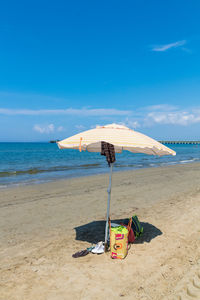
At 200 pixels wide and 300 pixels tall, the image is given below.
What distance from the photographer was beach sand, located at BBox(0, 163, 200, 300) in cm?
369

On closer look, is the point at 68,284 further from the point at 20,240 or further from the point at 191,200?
the point at 191,200

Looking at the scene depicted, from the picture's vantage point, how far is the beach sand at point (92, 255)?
3.69 m

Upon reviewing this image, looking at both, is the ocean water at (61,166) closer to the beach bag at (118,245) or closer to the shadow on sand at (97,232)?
the shadow on sand at (97,232)

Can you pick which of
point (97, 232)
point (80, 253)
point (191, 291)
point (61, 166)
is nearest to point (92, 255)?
point (80, 253)

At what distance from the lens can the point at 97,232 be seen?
629 cm

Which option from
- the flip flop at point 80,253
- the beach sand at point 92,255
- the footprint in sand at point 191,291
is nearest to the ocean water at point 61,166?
the beach sand at point 92,255

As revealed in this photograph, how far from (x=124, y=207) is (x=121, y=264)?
438cm

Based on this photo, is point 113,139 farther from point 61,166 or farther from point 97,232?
point 61,166

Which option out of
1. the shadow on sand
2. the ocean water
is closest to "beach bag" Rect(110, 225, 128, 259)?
the shadow on sand

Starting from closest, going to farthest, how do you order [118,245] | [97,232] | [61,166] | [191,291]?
[191,291], [118,245], [97,232], [61,166]

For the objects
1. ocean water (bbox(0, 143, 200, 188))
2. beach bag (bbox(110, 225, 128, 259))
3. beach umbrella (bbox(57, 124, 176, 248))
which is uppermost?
beach umbrella (bbox(57, 124, 176, 248))

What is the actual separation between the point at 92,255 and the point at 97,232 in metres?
1.42

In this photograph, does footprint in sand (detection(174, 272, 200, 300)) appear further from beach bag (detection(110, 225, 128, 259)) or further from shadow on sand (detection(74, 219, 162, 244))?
shadow on sand (detection(74, 219, 162, 244))

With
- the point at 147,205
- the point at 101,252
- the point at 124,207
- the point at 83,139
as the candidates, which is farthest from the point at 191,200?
the point at 83,139
